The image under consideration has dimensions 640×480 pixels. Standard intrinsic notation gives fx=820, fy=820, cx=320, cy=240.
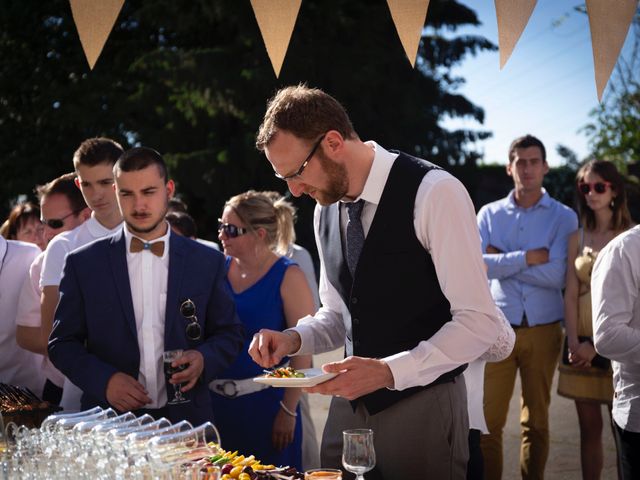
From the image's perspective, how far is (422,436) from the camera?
274cm

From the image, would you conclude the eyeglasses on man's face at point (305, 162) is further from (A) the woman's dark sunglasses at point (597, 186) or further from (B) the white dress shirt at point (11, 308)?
(A) the woman's dark sunglasses at point (597, 186)

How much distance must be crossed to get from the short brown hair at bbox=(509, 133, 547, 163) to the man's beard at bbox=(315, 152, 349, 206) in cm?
321

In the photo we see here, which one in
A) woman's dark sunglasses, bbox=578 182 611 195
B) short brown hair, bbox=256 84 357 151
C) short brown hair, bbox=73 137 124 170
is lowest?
woman's dark sunglasses, bbox=578 182 611 195

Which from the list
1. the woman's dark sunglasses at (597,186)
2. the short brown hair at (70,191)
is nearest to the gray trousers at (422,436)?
the short brown hair at (70,191)

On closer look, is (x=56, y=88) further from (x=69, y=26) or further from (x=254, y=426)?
(x=254, y=426)

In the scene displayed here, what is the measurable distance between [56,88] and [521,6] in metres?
19.3

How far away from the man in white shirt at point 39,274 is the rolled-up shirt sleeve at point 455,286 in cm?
233

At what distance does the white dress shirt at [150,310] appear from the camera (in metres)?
3.41

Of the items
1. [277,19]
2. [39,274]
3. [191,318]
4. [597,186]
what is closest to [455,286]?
[277,19]

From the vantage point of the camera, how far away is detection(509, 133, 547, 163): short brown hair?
18.5 ft

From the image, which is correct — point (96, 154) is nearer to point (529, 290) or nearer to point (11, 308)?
point (11, 308)

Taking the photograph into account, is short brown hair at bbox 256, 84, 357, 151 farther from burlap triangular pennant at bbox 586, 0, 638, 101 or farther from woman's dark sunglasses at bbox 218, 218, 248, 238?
woman's dark sunglasses at bbox 218, 218, 248, 238

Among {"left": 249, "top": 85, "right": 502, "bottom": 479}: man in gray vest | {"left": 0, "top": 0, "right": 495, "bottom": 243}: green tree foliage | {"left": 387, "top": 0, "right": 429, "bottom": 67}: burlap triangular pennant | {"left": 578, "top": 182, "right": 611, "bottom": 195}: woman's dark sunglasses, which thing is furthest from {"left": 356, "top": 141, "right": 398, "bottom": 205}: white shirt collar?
{"left": 0, "top": 0, "right": 495, "bottom": 243}: green tree foliage

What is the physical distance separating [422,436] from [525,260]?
2950 millimetres
